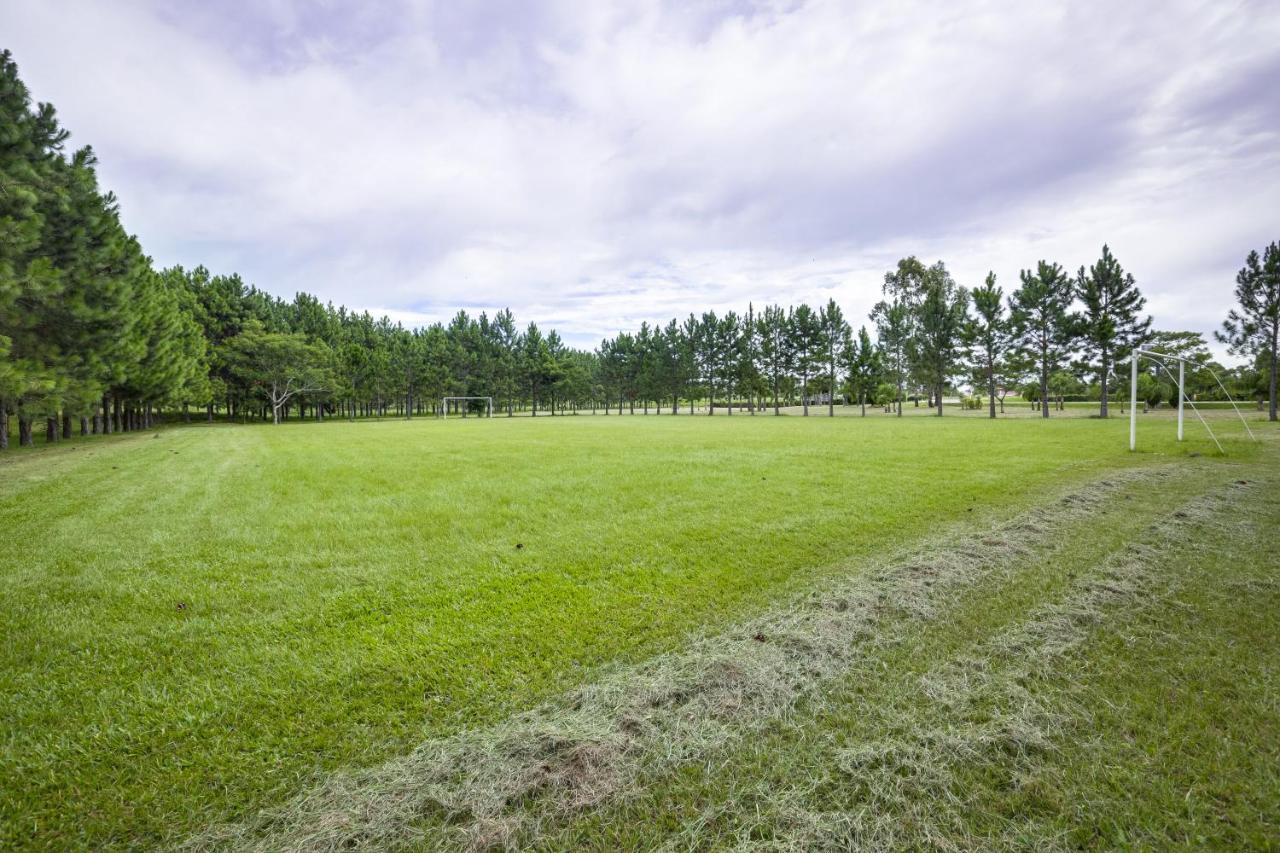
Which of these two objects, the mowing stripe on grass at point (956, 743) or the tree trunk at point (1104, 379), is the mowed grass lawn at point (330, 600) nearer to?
the mowing stripe on grass at point (956, 743)

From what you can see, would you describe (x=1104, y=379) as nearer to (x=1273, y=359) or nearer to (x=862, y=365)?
(x=1273, y=359)

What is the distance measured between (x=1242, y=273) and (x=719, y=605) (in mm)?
44819

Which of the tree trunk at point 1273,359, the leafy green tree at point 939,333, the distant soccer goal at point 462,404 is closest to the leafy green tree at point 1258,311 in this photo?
the tree trunk at point 1273,359

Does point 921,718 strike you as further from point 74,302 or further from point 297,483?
point 74,302

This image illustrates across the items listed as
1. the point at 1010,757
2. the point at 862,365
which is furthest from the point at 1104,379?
the point at 1010,757

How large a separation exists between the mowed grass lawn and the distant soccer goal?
57877mm

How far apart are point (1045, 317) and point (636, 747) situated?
51983mm

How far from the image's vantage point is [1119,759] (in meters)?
2.42

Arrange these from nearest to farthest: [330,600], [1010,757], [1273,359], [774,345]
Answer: [1010,757]
[330,600]
[1273,359]
[774,345]

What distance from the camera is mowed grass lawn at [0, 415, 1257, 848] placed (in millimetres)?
2520

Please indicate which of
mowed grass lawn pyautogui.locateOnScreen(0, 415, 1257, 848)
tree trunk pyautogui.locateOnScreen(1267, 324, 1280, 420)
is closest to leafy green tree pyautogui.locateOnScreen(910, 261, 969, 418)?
tree trunk pyautogui.locateOnScreen(1267, 324, 1280, 420)

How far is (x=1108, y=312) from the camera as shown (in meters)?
38.6

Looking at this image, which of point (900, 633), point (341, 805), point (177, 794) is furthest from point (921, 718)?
point (177, 794)

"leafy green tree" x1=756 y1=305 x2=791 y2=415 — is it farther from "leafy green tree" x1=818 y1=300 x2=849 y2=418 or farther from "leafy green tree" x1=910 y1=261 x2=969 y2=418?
"leafy green tree" x1=910 y1=261 x2=969 y2=418
